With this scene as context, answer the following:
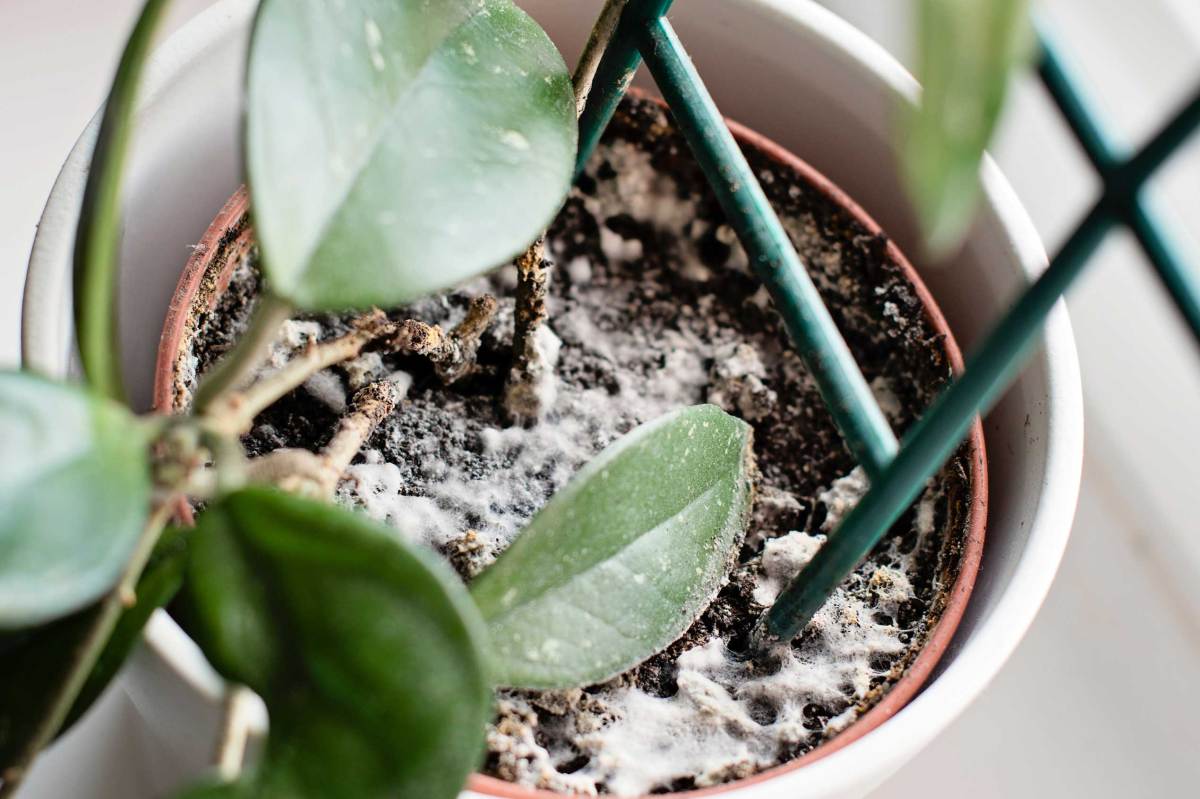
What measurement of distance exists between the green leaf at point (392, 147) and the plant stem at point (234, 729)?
0.13m

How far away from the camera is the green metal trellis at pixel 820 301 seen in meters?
0.31

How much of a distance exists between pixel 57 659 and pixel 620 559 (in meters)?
0.20

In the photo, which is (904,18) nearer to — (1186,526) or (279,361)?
(279,361)

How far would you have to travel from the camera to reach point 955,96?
25cm

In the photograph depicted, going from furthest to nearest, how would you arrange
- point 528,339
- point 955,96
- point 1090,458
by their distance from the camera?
point 1090,458, point 528,339, point 955,96

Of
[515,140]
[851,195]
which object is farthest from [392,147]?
[851,195]

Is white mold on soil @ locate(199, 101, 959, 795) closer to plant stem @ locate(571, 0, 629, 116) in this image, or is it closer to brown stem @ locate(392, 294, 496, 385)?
brown stem @ locate(392, 294, 496, 385)

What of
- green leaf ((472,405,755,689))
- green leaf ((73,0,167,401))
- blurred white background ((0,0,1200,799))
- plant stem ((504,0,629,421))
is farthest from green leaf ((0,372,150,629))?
blurred white background ((0,0,1200,799))

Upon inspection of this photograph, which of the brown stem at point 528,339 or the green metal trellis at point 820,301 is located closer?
the green metal trellis at point 820,301

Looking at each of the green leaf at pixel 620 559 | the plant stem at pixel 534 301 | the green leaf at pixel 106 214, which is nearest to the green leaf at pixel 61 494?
the green leaf at pixel 106 214

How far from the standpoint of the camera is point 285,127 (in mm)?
339

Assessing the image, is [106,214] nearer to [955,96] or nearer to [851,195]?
[955,96]

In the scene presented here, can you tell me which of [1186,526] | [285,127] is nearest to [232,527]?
[285,127]

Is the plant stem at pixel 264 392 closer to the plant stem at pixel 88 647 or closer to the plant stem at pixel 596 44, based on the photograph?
the plant stem at pixel 88 647
